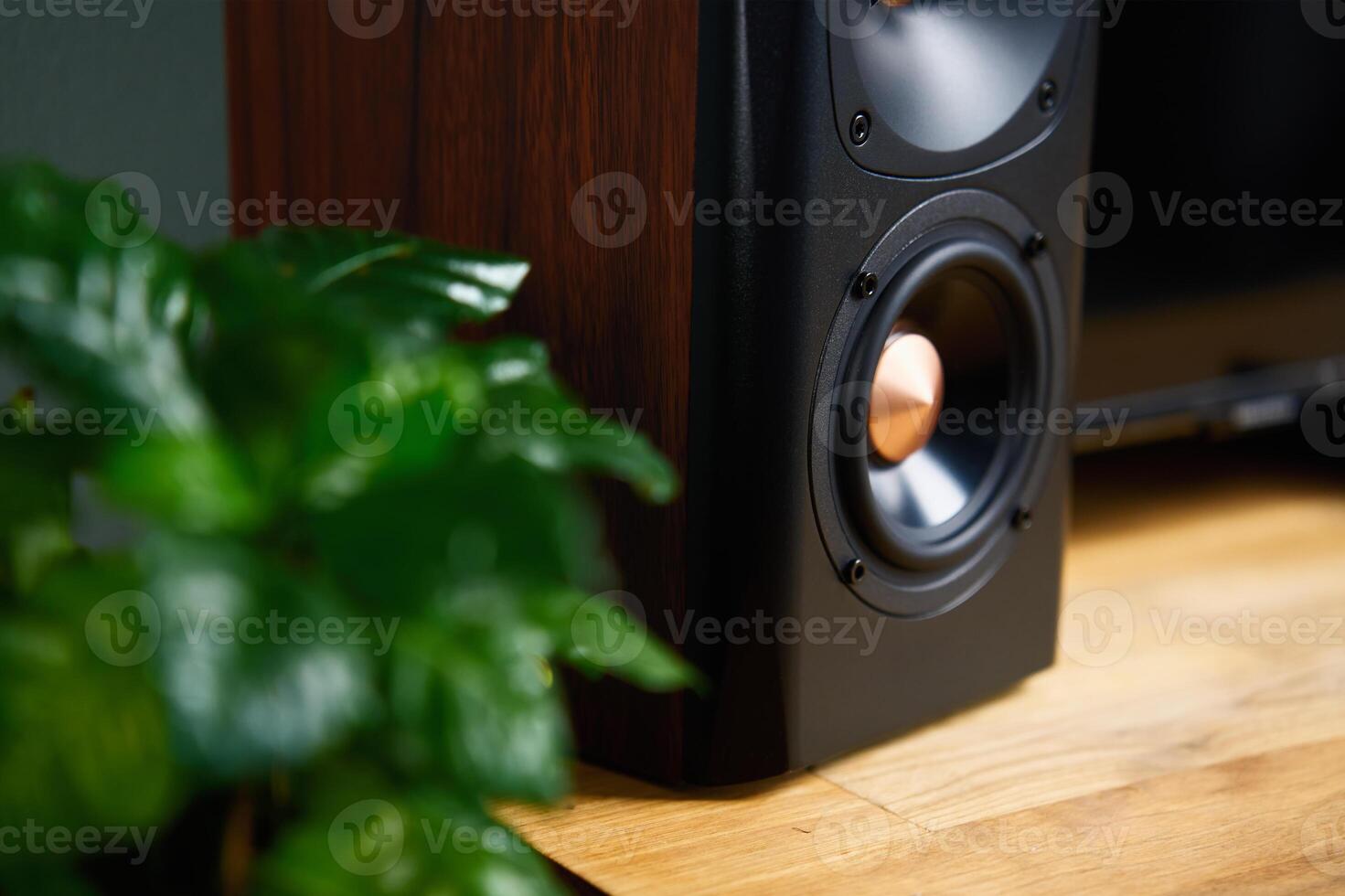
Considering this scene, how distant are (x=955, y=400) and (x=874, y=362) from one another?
100 millimetres

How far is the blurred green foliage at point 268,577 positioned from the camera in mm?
320

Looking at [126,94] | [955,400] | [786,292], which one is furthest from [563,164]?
[126,94]

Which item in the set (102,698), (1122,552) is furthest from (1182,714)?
(102,698)

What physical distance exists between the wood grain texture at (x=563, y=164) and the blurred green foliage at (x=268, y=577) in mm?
198

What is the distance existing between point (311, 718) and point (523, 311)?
1.25ft

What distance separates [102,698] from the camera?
1.06 ft

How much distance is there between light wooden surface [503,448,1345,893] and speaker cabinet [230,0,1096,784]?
23 millimetres

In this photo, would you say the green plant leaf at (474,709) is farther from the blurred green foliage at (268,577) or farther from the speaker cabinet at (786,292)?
the speaker cabinet at (786,292)

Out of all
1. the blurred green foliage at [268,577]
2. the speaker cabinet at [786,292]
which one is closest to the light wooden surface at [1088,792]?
the speaker cabinet at [786,292]

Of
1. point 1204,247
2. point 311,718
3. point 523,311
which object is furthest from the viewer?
point 1204,247

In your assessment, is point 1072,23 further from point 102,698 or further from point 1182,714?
point 102,698

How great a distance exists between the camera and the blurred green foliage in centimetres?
32

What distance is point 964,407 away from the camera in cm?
71

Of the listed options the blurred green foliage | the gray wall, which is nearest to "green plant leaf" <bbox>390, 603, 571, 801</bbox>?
the blurred green foliage
